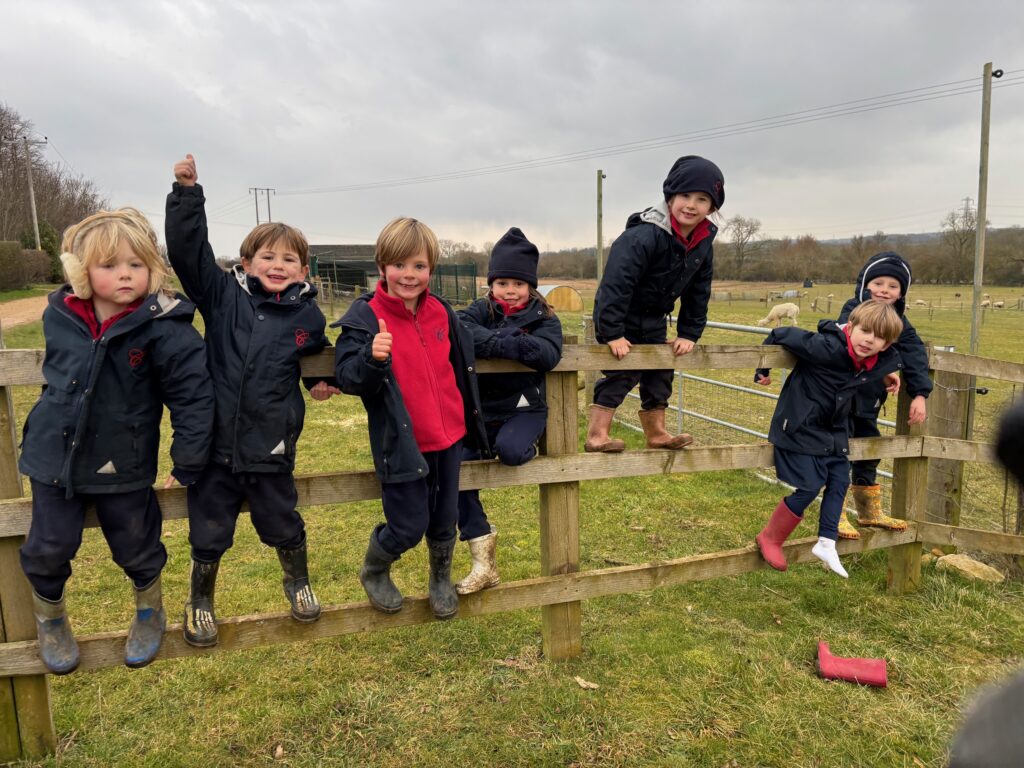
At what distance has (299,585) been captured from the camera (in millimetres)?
2627

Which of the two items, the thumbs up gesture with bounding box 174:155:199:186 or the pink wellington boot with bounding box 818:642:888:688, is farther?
the pink wellington boot with bounding box 818:642:888:688

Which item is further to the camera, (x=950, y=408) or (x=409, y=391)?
(x=950, y=408)

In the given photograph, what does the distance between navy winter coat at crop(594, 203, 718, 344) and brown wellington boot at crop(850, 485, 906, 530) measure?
150cm

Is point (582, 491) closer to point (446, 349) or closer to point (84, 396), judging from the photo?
point (446, 349)

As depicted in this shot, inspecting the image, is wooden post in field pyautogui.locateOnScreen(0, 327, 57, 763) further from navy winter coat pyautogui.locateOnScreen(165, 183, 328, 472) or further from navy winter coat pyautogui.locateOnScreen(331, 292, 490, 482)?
navy winter coat pyautogui.locateOnScreen(331, 292, 490, 482)

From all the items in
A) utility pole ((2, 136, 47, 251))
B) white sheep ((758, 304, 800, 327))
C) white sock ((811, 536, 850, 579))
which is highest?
utility pole ((2, 136, 47, 251))

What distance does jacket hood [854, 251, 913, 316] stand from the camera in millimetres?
3768

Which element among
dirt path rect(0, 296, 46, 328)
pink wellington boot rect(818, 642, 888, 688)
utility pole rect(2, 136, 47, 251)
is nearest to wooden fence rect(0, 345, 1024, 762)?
pink wellington boot rect(818, 642, 888, 688)

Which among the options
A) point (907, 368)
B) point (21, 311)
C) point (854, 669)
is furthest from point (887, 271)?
point (21, 311)

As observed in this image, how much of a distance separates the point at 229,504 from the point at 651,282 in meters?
2.22

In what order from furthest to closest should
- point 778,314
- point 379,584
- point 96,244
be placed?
point 778,314 < point 379,584 < point 96,244

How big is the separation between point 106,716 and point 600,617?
2.43 m

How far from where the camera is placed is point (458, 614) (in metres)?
2.96

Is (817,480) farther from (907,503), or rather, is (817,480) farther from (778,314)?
(778,314)
